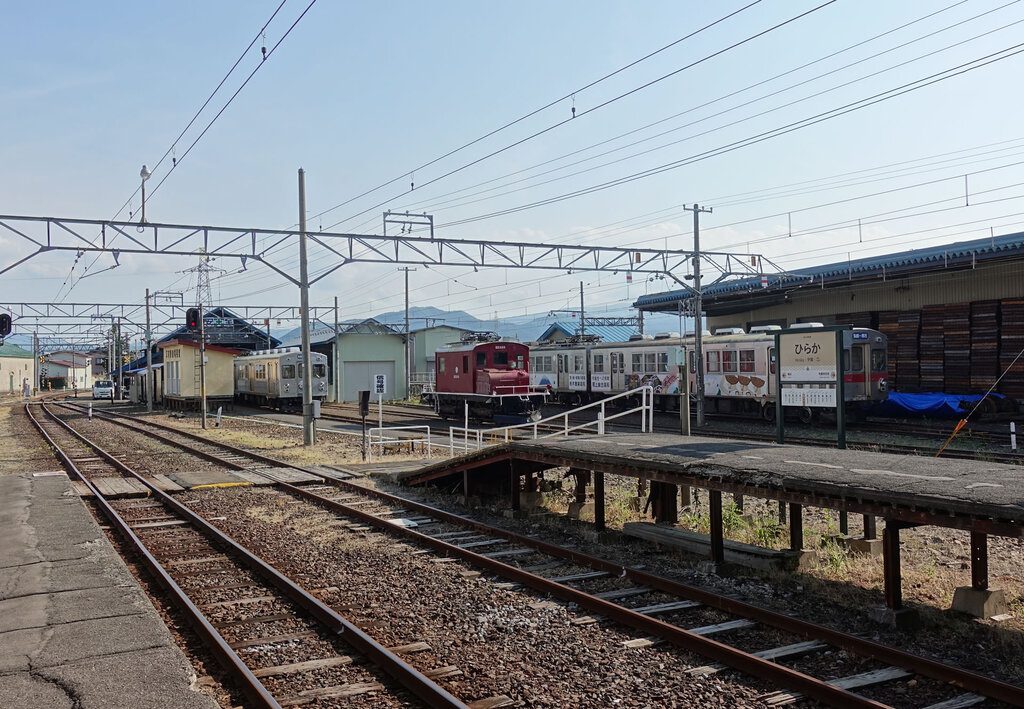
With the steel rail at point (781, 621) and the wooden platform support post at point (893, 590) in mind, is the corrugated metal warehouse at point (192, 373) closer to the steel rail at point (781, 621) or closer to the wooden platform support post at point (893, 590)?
the steel rail at point (781, 621)

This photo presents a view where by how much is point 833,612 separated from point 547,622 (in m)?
2.45

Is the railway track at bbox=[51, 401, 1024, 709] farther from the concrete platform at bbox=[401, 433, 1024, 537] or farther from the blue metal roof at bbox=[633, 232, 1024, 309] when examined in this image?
the blue metal roof at bbox=[633, 232, 1024, 309]

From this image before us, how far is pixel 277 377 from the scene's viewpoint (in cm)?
4112

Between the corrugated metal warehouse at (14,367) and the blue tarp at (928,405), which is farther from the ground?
the corrugated metal warehouse at (14,367)

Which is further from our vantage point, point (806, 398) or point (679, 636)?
point (806, 398)

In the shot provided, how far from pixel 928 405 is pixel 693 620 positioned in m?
21.6

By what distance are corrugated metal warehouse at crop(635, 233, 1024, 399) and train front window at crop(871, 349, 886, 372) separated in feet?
11.5

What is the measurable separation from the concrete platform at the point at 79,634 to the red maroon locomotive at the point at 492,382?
59.7 ft

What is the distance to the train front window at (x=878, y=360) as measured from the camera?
80.0 ft

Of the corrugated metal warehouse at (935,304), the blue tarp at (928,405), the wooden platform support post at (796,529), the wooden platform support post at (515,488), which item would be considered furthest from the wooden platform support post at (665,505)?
the corrugated metal warehouse at (935,304)

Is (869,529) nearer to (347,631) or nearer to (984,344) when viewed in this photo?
(347,631)

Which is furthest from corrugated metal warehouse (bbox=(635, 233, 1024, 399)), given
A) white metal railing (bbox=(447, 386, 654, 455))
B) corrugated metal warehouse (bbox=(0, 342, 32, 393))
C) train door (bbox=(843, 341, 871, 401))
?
corrugated metal warehouse (bbox=(0, 342, 32, 393))

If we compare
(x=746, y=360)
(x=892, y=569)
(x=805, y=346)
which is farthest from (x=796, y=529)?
(x=746, y=360)

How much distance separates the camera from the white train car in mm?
40781
